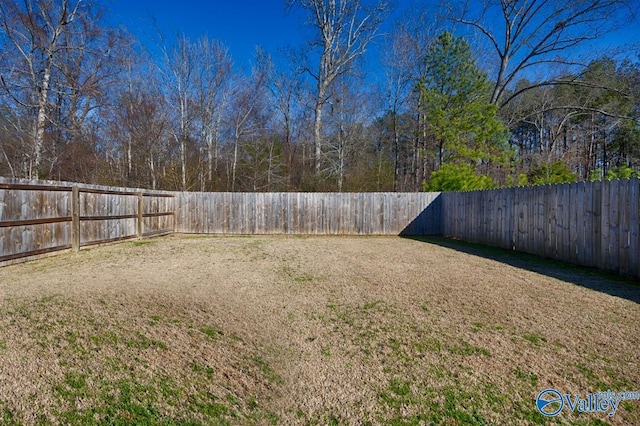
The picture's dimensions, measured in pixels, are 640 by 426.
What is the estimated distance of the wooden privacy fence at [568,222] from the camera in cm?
443

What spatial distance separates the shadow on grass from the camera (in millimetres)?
3787

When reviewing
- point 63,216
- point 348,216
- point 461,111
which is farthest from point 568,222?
point 63,216

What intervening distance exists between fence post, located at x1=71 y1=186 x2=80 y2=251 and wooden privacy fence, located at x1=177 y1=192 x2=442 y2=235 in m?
4.29

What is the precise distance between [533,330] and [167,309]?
3344 mm

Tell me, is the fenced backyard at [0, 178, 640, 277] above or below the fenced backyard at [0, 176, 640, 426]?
above

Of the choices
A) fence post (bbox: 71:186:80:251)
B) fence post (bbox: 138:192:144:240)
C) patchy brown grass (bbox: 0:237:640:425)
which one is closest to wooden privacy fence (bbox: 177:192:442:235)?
fence post (bbox: 138:192:144:240)

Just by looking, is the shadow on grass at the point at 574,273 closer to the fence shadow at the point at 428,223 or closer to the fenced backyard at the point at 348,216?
the fenced backyard at the point at 348,216

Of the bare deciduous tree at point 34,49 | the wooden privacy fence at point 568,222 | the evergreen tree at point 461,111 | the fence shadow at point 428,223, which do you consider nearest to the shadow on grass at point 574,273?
the wooden privacy fence at point 568,222

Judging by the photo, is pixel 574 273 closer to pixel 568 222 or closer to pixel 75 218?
pixel 568 222

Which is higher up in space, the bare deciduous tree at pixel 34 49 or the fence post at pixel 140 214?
the bare deciduous tree at pixel 34 49

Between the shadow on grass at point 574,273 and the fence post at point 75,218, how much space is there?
8123 mm

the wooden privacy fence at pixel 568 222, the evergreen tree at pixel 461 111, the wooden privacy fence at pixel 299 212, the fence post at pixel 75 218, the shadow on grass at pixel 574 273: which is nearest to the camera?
the shadow on grass at pixel 574 273
